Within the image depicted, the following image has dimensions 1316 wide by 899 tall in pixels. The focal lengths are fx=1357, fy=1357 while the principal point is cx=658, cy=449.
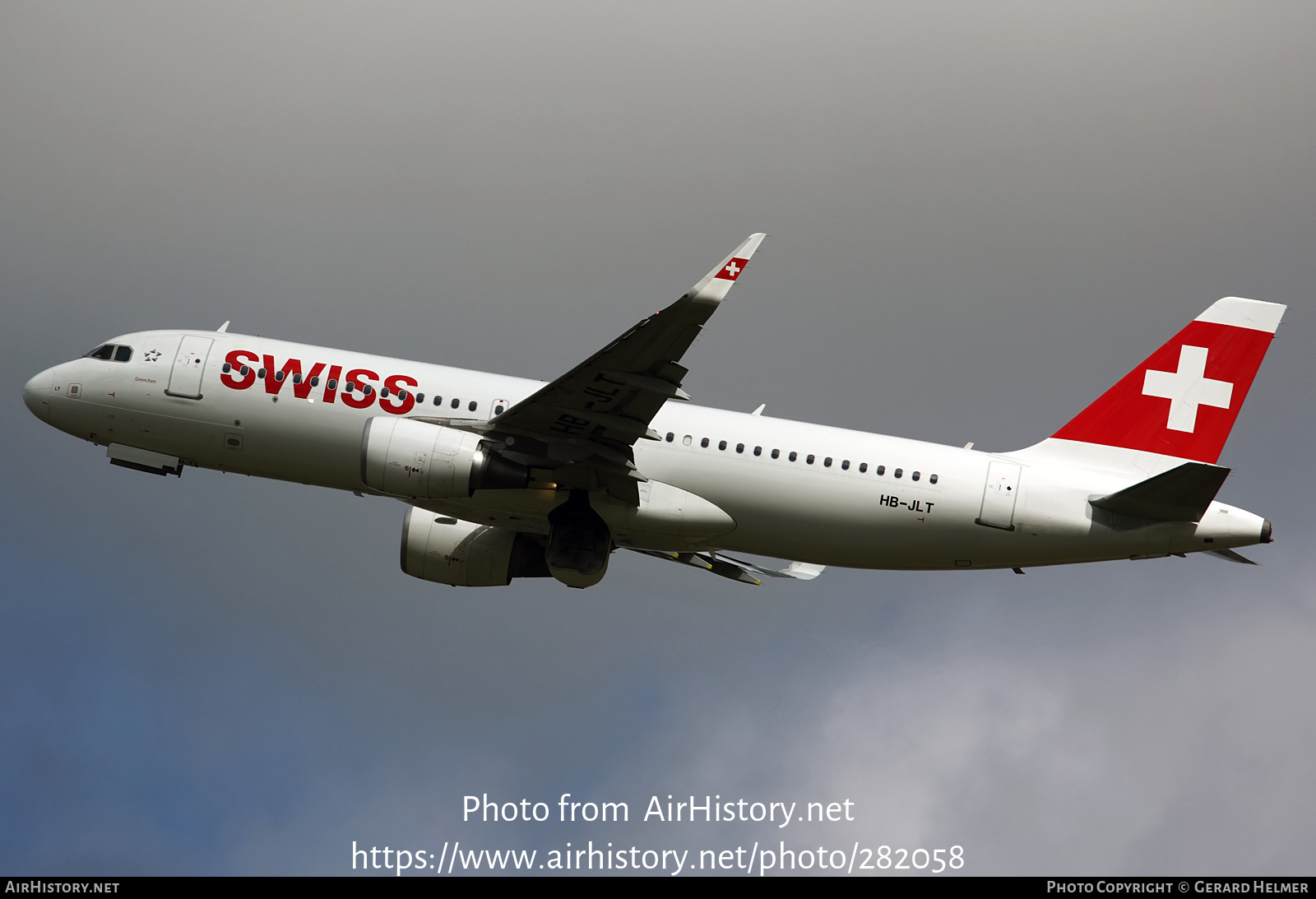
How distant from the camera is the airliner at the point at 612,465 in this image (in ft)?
102

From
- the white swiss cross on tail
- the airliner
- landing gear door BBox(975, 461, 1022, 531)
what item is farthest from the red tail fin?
landing gear door BBox(975, 461, 1022, 531)

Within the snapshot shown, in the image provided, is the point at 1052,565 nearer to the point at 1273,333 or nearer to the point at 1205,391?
the point at 1205,391

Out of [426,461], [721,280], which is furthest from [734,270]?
[426,461]

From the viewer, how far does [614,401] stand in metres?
30.1

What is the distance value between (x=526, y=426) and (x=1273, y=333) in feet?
64.9

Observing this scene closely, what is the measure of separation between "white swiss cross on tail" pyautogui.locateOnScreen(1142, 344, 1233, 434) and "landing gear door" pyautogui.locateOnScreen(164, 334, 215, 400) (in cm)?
2385

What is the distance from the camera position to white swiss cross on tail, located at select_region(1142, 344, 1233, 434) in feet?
114

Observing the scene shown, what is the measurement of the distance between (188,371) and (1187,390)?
25.3m

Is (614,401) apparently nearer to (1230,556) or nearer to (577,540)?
(577,540)

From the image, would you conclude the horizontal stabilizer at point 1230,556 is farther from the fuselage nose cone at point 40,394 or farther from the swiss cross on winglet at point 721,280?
the fuselage nose cone at point 40,394

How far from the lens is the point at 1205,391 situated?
3509cm

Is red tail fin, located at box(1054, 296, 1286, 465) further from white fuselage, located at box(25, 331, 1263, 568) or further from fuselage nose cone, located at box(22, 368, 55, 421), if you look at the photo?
fuselage nose cone, located at box(22, 368, 55, 421)

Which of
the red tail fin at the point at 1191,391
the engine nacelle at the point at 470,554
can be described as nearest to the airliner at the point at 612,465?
the red tail fin at the point at 1191,391
